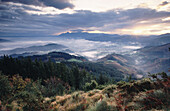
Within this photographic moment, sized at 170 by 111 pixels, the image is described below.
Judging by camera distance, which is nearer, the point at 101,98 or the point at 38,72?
the point at 101,98

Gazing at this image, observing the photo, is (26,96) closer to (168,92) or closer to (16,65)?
(168,92)

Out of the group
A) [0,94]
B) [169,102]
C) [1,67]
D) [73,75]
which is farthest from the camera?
[73,75]

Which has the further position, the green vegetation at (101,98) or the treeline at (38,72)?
the treeline at (38,72)

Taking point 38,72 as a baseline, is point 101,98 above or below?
above

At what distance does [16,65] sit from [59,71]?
88.5 feet

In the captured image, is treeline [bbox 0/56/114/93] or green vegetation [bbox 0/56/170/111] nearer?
green vegetation [bbox 0/56/170/111]

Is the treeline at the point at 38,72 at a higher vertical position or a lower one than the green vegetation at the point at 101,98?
lower

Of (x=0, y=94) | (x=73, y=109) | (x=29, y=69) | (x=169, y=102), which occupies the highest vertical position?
(x=169, y=102)

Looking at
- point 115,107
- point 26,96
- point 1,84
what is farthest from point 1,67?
point 115,107

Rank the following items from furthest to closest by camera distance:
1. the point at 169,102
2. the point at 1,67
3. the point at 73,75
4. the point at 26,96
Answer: the point at 73,75 → the point at 1,67 → the point at 26,96 → the point at 169,102

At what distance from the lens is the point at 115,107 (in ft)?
18.3

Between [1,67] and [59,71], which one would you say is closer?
[1,67]

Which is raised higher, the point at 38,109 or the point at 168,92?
the point at 168,92

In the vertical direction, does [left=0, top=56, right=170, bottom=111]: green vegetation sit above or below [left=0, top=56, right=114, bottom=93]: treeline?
above
